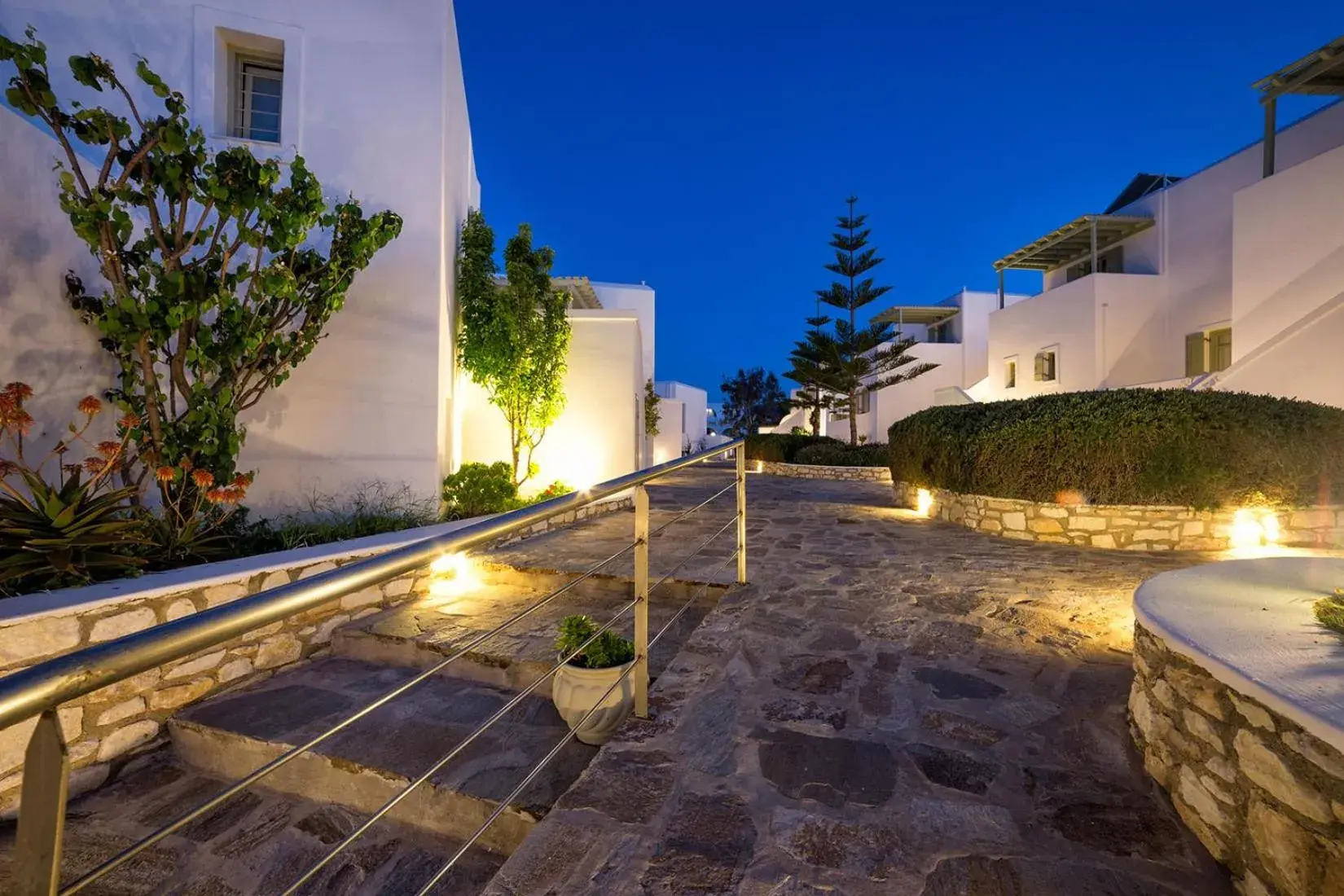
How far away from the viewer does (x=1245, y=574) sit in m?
2.47

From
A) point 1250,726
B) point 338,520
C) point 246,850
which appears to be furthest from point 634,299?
point 1250,726

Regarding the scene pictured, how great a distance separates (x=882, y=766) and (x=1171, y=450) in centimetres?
470

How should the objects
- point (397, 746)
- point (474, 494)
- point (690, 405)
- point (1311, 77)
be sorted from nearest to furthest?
point (397, 746) < point (474, 494) < point (1311, 77) < point (690, 405)

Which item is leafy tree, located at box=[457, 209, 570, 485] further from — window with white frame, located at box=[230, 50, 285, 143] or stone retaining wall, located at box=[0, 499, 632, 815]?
stone retaining wall, located at box=[0, 499, 632, 815]

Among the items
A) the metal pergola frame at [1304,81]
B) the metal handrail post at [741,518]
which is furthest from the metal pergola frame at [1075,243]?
the metal handrail post at [741,518]

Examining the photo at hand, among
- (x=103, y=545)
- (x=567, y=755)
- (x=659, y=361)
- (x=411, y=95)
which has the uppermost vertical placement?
(x=659, y=361)

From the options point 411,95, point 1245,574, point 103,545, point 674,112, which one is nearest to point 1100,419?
point 1245,574

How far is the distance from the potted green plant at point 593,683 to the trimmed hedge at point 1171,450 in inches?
181

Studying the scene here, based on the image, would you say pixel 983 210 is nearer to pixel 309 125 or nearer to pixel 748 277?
pixel 748 277

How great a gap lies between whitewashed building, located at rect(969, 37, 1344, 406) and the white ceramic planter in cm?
917

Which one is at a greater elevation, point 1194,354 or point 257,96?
point 257,96

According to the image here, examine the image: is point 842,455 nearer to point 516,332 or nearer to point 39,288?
point 516,332

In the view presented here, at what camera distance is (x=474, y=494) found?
5738 millimetres

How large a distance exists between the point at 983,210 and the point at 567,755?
8772 cm
